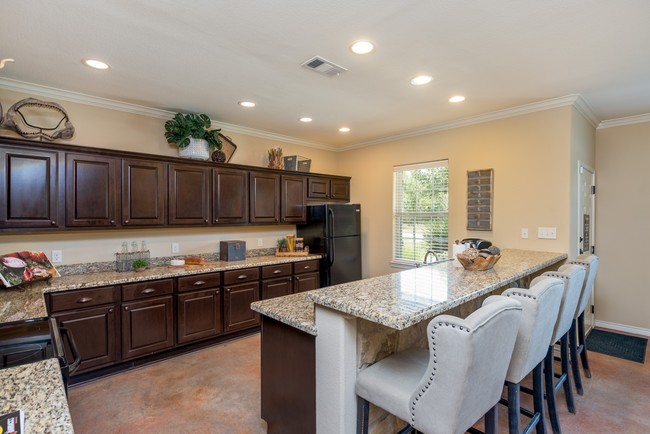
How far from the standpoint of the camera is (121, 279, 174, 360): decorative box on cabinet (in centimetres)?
306

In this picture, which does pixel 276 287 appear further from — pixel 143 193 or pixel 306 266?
pixel 143 193

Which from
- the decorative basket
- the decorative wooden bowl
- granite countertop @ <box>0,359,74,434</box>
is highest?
the decorative basket

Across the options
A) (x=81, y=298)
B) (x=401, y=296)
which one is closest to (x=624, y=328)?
(x=401, y=296)

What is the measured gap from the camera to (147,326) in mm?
3176

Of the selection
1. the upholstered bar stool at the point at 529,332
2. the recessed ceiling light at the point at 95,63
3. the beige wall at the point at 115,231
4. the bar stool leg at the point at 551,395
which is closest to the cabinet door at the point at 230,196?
the beige wall at the point at 115,231

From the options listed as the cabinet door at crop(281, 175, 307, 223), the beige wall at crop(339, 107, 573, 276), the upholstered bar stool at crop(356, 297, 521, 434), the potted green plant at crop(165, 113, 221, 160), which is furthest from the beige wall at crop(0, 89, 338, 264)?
the upholstered bar stool at crop(356, 297, 521, 434)

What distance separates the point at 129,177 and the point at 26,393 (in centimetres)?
263

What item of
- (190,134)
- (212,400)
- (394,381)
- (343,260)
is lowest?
(212,400)

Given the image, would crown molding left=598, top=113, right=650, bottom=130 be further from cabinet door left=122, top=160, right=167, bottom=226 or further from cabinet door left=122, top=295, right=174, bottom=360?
cabinet door left=122, top=295, right=174, bottom=360

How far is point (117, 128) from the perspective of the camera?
3.50 metres

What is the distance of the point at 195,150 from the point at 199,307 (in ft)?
5.60

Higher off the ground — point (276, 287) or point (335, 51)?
point (335, 51)

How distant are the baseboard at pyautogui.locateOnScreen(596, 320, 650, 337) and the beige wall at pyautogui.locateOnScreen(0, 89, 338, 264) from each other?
4599mm

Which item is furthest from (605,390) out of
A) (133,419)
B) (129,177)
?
(129,177)
